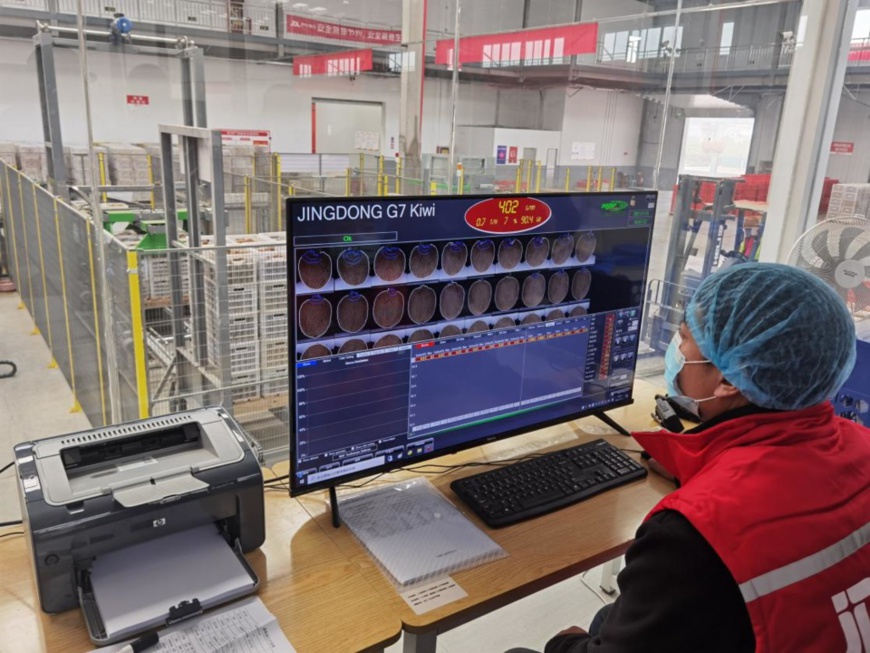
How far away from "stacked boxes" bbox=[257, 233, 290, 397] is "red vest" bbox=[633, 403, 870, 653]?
7.64 feet

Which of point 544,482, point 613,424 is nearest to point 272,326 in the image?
point 613,424

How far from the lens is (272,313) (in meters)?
3.10

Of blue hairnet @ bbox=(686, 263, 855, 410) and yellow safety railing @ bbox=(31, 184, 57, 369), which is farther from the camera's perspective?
yellow safety railing @ bbox=(31, 184, 57, 369)

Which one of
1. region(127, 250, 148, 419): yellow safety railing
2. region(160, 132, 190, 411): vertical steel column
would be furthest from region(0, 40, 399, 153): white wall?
region(127, 250, 148, 419): yellow safety railing

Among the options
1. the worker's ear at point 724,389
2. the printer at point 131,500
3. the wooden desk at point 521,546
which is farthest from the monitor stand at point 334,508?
the worker's ear at point 724,389

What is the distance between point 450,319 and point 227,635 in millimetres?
724

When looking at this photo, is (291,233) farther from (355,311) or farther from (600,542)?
(600,542)

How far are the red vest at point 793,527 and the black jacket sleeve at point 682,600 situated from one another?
2 cm

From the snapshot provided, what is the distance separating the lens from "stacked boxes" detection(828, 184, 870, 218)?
8.52 ft

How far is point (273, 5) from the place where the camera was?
7.75m

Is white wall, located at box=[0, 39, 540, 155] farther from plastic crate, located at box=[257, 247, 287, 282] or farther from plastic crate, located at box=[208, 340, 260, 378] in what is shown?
plastic crate, located at box=[208, 340, 260, 378]

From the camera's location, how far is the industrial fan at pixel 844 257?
6.54ft

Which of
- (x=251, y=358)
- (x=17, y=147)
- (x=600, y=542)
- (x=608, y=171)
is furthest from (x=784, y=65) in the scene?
(x=17, y=147)

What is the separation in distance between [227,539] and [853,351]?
1.13 meters
